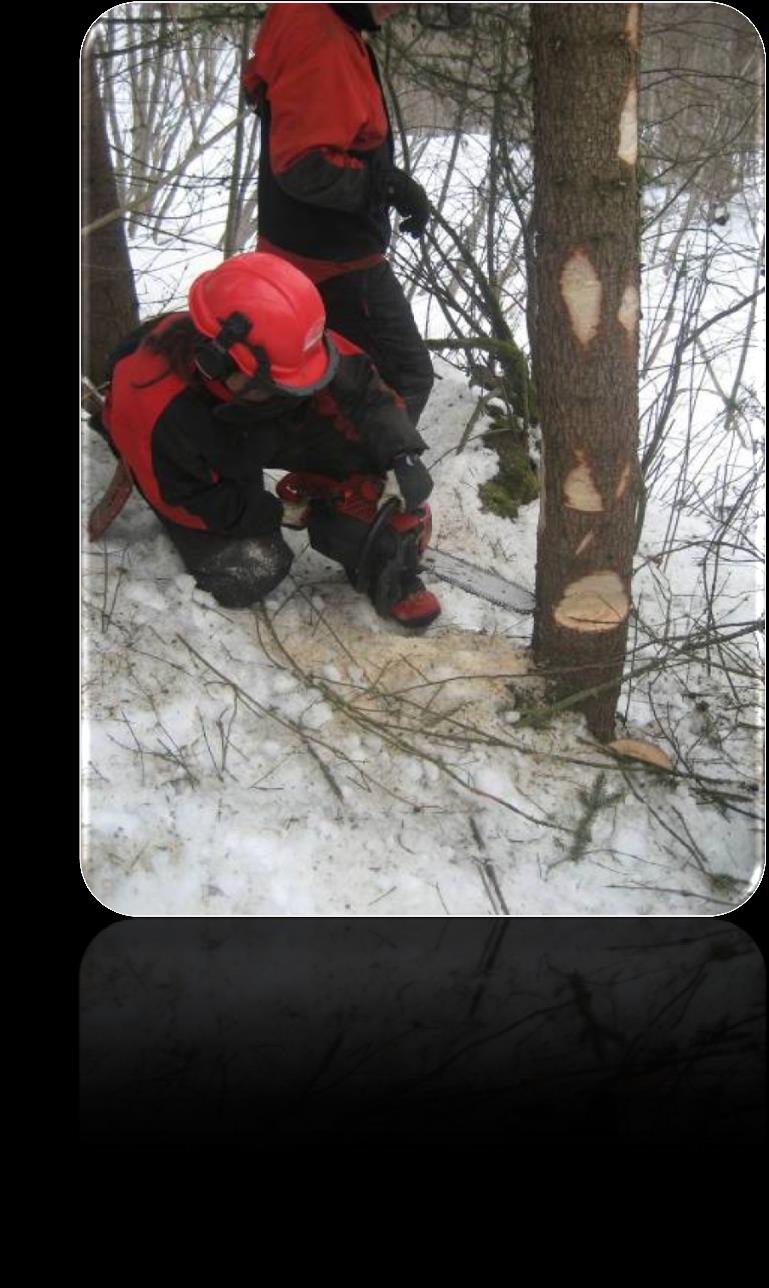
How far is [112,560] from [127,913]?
0.66 metres

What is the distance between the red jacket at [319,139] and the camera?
2174mm

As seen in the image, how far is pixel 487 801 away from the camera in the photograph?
235 cm

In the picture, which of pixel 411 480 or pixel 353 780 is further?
pixel 411 480

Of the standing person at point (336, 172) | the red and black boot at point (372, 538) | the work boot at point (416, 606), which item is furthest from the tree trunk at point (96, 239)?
the work boot at point (416, 606)

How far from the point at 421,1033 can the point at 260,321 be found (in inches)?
50.5

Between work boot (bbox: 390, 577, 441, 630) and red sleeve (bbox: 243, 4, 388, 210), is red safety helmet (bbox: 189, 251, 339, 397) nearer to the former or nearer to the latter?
red sleeve (bbox: 243, 4, 388, 210)

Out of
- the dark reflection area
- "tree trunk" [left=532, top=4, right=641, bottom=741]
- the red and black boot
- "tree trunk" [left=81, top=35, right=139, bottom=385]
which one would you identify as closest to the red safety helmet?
"tree trunk" [left=81, top=35, right=139, bottom=385]

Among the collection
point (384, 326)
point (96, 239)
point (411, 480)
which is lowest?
point (411, 480)

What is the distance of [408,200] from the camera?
2.34m

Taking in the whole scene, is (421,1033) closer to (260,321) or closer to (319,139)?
(260,321)

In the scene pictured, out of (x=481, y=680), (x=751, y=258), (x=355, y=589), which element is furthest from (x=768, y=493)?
(x=355, y=589)

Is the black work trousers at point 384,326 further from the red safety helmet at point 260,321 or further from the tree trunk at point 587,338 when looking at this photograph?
the tree trunk at point 587,338

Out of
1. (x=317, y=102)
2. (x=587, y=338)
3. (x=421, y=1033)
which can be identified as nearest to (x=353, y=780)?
(x=421, y=1033)

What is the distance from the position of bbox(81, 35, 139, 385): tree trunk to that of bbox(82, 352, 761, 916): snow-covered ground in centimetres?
20
